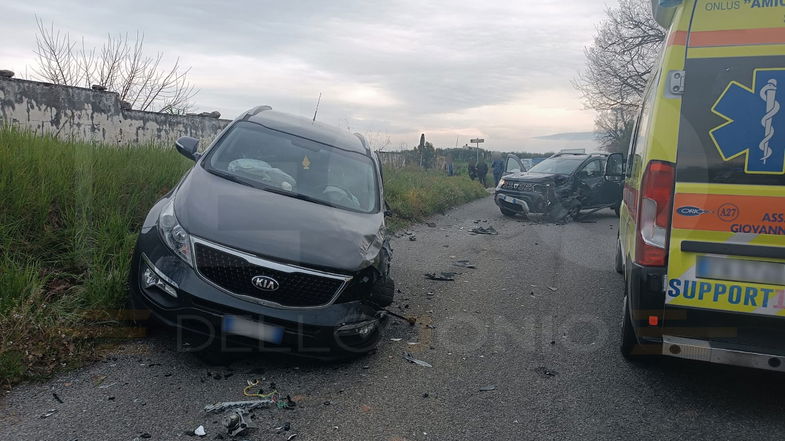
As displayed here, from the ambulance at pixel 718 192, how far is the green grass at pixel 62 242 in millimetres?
3922

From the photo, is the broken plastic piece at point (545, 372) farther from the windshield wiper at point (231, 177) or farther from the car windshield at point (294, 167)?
the windshield wiper at point (231, 177)

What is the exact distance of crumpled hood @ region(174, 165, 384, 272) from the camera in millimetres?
4004

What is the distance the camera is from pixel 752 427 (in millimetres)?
3535

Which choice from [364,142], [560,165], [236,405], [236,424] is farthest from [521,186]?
[236,424]

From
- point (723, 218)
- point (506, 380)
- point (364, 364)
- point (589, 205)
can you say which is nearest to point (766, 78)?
point (723, 218)

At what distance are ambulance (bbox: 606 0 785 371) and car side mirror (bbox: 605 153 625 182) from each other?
12.6 feet

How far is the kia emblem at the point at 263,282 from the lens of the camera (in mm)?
3883

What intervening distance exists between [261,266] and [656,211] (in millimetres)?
2587

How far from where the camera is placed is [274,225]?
424 cm

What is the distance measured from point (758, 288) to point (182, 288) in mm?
3618

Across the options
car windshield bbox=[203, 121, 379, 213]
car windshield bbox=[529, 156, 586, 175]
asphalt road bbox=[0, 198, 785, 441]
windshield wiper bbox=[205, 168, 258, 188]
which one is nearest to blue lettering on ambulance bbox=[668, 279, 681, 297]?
asphalt road bbox=[0, 198, 785, 441]

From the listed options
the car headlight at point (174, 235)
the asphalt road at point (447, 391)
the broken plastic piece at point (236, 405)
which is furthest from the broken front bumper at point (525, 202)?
the broken plastic piece at point (236, 405)

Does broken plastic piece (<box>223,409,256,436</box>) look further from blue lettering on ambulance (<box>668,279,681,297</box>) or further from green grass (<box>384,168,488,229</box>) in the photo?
green grass (<box>384,168,488,229</box>)

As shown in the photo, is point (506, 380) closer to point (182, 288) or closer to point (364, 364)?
point (364, 364)
